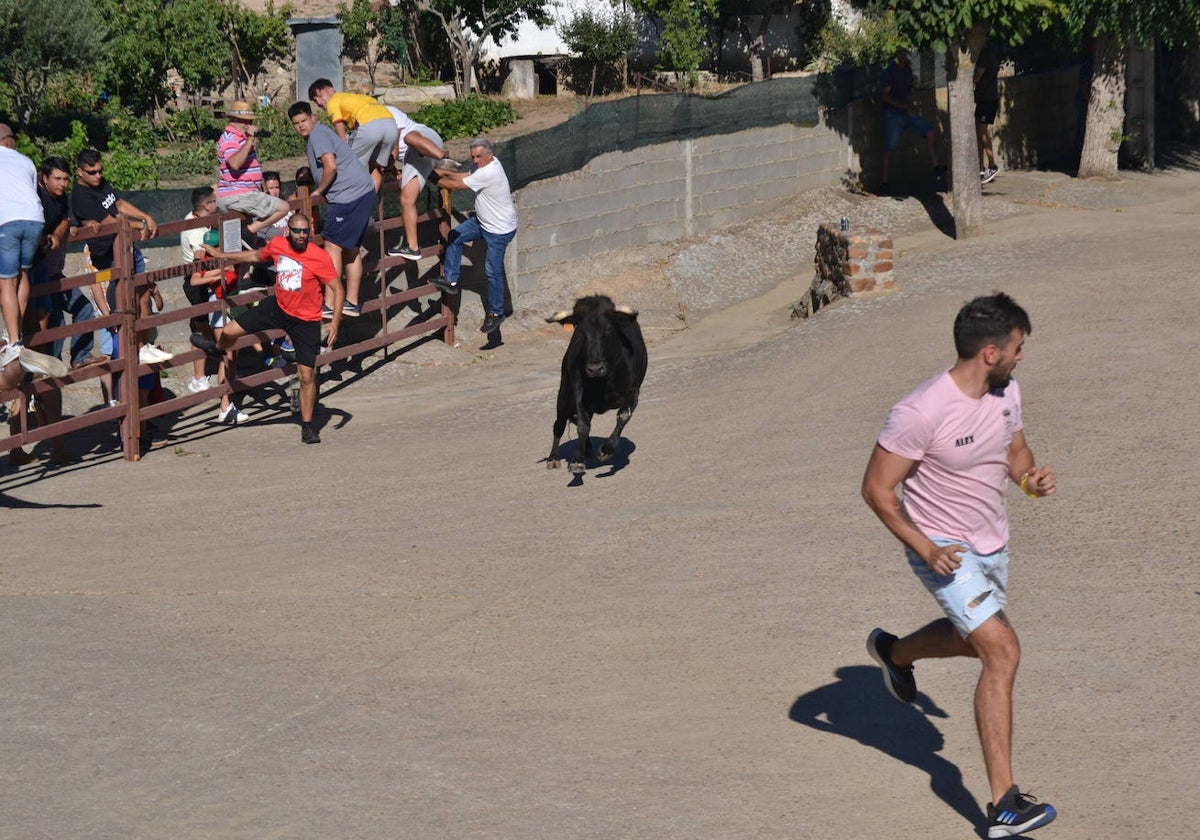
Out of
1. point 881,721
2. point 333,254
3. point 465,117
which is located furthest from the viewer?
point 465,117

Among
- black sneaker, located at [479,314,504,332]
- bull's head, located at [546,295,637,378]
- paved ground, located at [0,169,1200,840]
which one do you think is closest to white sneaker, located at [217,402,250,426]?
paved ground, located at [0,169,1200,840]

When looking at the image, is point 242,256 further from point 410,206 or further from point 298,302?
point 410,206

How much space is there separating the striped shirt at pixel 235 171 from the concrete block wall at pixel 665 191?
359cm

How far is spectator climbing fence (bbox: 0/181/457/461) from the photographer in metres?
12.0

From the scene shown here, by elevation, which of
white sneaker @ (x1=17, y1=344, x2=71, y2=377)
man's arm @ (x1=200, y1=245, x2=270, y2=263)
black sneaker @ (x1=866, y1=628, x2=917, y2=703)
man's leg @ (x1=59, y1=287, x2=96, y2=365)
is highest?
man's arm @ (x1=200, y1=245, x2=270, y2=263)

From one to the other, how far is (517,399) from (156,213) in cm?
421

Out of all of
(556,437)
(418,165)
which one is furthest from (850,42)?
(556,437)

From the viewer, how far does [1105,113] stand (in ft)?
73.4

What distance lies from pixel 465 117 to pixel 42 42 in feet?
28.2

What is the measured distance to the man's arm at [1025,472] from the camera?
5582 mm

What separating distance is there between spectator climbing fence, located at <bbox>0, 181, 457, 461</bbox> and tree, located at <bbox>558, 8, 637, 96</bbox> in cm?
2126

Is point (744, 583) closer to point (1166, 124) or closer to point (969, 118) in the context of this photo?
point (969, 118)

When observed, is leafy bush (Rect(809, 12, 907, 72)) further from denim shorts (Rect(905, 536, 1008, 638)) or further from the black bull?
denim shorts (Rect(905, 536, 1008, 638))

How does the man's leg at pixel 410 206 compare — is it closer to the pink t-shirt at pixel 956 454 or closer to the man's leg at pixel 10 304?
the man's leg at pixel 10 304
